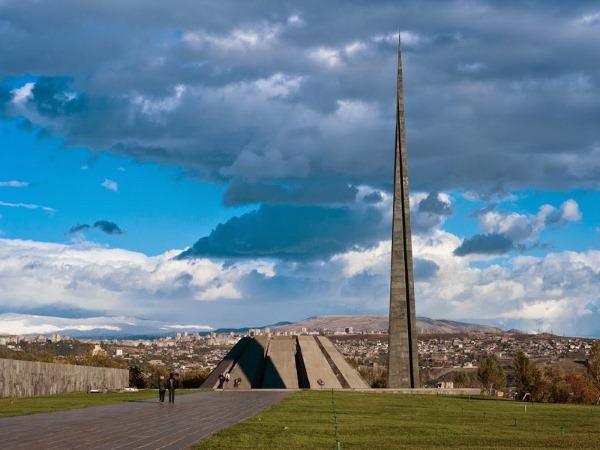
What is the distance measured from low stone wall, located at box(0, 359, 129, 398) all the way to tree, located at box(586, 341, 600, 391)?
38811mm

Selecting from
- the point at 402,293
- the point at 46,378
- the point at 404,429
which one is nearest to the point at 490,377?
the point at 402,293

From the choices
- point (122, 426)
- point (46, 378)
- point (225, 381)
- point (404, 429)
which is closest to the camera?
point (122, 426)

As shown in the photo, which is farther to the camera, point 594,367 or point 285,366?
point 594,367

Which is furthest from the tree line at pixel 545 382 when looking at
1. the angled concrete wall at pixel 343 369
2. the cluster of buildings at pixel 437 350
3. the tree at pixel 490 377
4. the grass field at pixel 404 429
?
the grass field at pixel 404 429

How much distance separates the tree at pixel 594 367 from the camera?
213ft

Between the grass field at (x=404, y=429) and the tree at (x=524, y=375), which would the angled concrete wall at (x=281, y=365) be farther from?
the tree at (x=524, y=375)

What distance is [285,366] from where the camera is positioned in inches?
1811

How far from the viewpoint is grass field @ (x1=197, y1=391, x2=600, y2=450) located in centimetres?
1460

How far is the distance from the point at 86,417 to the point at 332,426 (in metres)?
6.47

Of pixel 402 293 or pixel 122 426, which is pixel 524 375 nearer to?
pixel 402 293

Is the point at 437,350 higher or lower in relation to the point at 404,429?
higher

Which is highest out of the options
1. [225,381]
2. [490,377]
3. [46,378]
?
[46,378]

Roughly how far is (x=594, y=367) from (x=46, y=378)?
45.4 m

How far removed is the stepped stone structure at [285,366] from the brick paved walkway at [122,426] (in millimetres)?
18135
